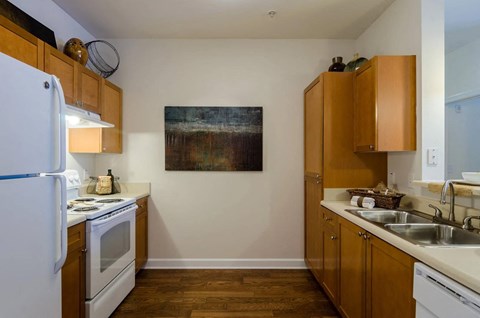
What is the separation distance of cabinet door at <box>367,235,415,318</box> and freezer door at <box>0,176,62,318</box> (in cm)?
174

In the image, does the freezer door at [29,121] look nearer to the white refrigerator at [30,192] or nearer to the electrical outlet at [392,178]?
the white refrigerator at [30,192]

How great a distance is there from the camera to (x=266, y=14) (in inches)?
97.7

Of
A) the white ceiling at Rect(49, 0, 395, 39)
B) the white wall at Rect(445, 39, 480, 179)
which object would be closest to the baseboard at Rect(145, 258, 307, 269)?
the white wall at Rect(445, 39, 480, 179)

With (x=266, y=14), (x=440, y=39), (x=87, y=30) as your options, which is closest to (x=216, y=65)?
(x=266, y=14)

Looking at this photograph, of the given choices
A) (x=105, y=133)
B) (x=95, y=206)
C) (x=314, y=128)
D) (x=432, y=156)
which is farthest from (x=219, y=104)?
(x=432, y=156)

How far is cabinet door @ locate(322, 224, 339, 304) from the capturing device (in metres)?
2.08

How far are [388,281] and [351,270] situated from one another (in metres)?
0.46

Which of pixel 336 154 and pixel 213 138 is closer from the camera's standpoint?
→ pixel 336 154

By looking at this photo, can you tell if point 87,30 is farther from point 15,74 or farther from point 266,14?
point 15,74

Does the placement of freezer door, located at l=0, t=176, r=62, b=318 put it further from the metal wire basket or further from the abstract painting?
the metal wire basket

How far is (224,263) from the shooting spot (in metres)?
2.99

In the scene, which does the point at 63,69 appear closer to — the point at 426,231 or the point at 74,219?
the point at 74,219

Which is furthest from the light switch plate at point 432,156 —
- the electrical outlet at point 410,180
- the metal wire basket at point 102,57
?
the metal wire basket at point 102,57

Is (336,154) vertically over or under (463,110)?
under
